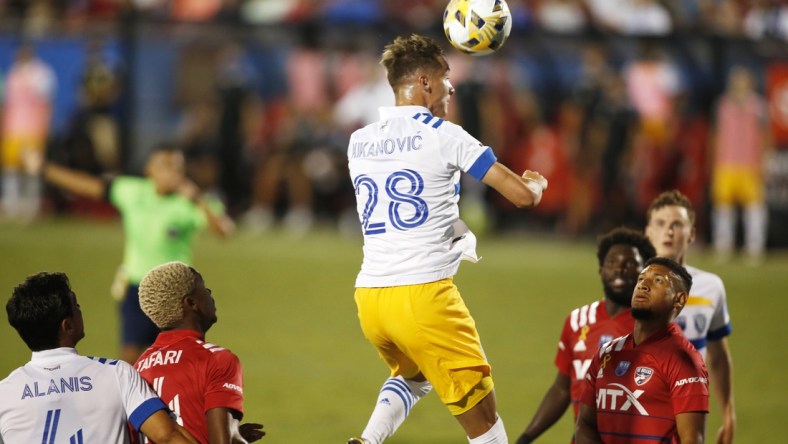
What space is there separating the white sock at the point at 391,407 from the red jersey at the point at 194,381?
1174 millimetres

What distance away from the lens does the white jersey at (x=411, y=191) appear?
18.5 feet

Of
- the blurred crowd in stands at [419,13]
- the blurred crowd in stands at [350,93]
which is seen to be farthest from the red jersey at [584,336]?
the blurred crowd in stands at [419,13]

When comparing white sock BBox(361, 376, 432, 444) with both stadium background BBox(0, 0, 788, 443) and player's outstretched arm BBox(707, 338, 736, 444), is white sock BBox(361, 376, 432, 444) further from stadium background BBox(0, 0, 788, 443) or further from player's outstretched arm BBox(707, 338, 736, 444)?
Result: stadium background BBox(0, 0, 788, 443)

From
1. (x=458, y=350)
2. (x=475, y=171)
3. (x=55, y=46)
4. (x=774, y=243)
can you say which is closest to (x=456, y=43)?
(x=475, y=171)

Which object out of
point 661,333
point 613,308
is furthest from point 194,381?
point 613,308

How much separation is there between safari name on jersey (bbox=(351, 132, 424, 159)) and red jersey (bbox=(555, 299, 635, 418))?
1.35 meters

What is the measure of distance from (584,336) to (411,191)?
1302mm

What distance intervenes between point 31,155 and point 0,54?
1237cm

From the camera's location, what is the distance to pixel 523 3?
805 inches

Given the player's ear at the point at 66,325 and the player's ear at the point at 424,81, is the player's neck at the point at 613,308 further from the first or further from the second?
the player's ear at the point at 66,325

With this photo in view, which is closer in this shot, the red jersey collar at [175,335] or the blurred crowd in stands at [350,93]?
the red jersey collar at [175,335]

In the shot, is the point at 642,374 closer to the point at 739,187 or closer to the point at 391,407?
the point at 391,407

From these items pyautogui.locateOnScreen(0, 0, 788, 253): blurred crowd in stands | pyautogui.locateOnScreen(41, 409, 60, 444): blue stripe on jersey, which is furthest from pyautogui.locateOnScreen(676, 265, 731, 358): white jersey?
pyautogui.locateOnScreen(0, 0, 788, 253): blurred crowd in stands

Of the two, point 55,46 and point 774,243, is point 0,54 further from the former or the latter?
point 774,243
